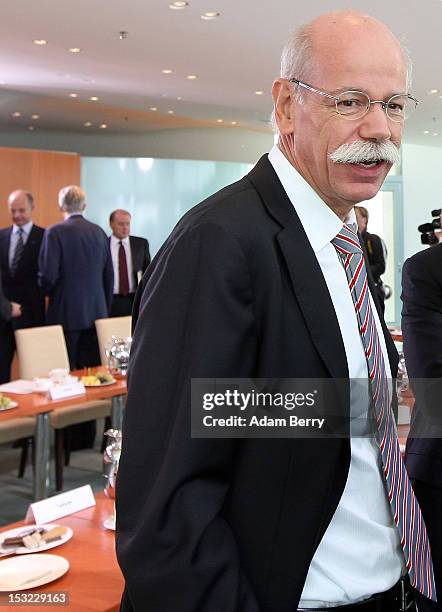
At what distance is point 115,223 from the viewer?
7574 mm

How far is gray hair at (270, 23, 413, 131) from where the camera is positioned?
1.14m

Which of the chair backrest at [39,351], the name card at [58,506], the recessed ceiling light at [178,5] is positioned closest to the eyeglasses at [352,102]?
the name card at [58,506]

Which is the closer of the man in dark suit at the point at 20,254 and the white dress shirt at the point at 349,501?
the white dress shirt at the point at 349,501

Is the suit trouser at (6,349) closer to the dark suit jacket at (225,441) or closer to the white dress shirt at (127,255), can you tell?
the white dress shirt at (127,255)

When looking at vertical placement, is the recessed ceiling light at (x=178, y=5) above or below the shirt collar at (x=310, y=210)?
above

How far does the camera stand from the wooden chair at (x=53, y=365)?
480 centimetres

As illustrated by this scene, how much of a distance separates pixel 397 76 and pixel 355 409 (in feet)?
1.63

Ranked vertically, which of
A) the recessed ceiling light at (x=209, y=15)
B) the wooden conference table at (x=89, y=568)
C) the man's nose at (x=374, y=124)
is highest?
the recessed ceiling light at (x=209, y=15)

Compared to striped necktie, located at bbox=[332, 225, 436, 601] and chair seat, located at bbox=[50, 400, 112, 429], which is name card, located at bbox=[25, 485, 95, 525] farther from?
chair seat, located at bbox=[50, 400, 112, 429]

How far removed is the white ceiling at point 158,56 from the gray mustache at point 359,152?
2882 mm

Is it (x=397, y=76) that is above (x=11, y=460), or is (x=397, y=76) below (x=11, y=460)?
above

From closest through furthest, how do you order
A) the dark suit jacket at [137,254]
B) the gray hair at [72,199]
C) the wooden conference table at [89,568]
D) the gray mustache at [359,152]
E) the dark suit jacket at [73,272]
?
1. the gray mustache at [359,152]
2. the wooden conference table at [89,568]
3. the dark suit jacket at [73,272]
4. the gray hair at [72,199]
5. the dark suit jacket at [137,254]

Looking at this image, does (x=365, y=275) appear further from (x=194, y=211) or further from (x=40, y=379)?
(x=40, y=379)

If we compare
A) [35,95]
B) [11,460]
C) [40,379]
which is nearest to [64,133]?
[35,95]
